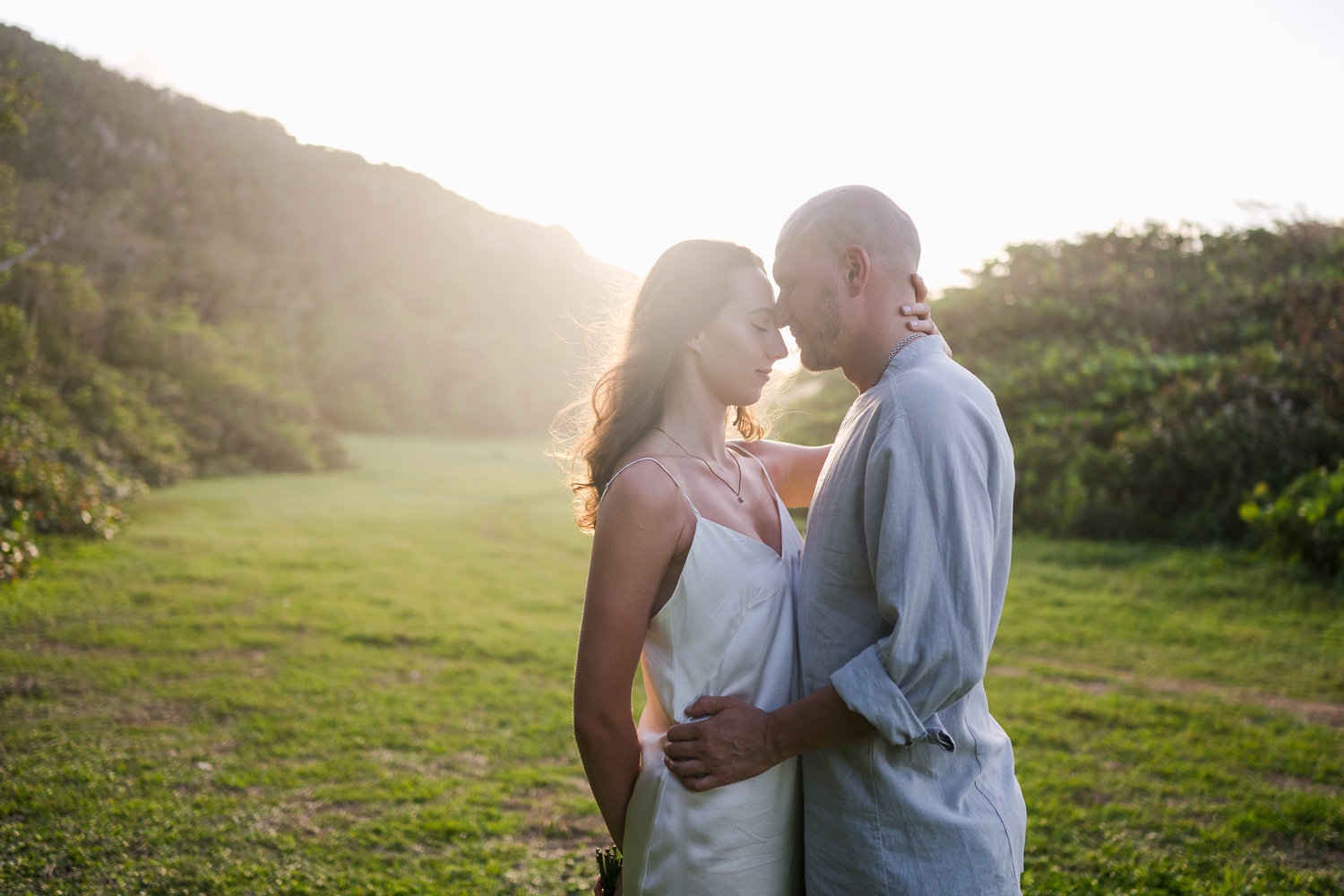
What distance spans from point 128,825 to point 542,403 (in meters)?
48.0

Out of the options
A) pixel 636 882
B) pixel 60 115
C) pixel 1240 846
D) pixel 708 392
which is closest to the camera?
pixel 636 882

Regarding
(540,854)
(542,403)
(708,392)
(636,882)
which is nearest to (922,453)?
(708,392)

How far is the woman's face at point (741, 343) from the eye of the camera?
80.5 inches

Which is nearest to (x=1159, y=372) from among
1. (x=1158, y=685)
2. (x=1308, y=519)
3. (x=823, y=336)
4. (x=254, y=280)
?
(x=1308, y=519)

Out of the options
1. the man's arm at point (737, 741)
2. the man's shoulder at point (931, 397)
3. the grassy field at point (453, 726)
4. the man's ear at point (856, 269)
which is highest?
the man's ear at point (856, 269)

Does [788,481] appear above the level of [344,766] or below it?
above

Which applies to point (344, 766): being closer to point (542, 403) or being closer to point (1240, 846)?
point (1240, 846)

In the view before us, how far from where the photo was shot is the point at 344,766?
16.0ft

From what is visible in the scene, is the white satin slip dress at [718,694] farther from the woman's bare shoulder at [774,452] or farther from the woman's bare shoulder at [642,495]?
the woman's bare shoulder at [774,452]

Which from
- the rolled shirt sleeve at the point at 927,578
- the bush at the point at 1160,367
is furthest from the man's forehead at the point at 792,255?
the bush at the point at 1160,367

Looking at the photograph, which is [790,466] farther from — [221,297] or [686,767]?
[221,297]

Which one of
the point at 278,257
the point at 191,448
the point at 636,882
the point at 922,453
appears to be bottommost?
the point at 191,448

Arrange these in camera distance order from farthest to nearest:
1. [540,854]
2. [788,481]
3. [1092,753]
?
[1092,753] < [540,854] < [788,481]

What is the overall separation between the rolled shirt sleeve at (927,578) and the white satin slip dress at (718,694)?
41 cm
